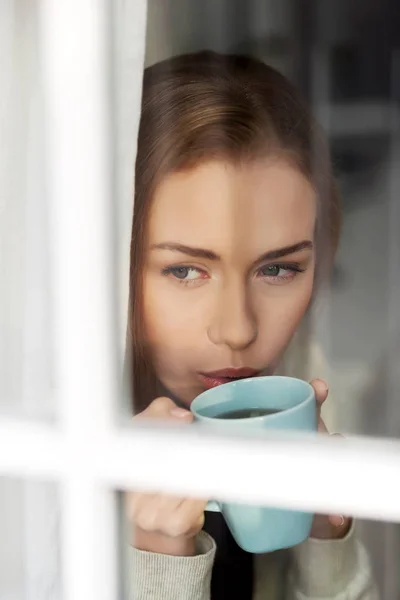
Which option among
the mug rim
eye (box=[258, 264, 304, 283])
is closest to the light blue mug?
the mug rim

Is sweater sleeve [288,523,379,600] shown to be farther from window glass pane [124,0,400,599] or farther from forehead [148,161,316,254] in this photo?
forehead [148,161,316,254]

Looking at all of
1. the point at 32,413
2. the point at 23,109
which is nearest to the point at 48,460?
the point at 32,413

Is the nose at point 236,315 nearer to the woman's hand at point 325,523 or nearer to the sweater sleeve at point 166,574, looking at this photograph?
the woman's hand at point 325,523

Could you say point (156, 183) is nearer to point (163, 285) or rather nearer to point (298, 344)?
point (163, 285)

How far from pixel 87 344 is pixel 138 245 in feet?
0.42

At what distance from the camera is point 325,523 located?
73cm

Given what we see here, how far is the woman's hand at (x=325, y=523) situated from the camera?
2.40ft

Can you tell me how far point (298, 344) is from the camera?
2.51 feet

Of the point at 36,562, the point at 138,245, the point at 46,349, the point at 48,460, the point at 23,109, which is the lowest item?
the point at 36,562

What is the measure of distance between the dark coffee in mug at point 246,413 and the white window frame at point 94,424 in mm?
48

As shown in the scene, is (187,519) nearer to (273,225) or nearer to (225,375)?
(225,375)

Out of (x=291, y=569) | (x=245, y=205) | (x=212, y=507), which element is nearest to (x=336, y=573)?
(x=291, y=569)

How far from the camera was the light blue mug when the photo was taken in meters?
0.70

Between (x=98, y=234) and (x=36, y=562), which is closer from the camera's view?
(x=98, y=234)
